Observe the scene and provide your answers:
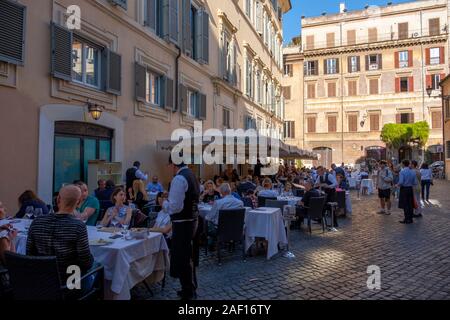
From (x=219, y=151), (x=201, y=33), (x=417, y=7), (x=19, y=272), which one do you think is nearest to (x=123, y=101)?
(x=219, y=151)

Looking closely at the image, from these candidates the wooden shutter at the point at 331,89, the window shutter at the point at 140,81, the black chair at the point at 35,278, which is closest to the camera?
the black chair at the point at 35,278

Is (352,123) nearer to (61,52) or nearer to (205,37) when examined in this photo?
(205,37)

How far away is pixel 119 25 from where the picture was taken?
10.6 m

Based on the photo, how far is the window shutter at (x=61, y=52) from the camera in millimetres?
8008

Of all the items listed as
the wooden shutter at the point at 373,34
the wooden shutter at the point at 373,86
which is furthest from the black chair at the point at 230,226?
the wooden shutter at the point at 373,34

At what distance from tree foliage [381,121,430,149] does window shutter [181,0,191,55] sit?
1177 inches

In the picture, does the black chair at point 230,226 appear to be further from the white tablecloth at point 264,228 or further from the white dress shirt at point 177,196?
the white dress shirt at point 177,196

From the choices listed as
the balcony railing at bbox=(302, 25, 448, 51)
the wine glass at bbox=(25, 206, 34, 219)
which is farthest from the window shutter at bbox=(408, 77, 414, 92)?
the wine glass at bbox=(25, 206, 34, 219)

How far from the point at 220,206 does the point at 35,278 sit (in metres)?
4.01

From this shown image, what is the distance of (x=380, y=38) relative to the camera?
142ft

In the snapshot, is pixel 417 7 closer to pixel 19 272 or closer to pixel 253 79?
pixel 253 79

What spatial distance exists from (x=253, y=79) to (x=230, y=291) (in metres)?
21.0

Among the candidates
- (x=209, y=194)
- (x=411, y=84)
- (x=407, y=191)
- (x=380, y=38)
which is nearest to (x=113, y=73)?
(x=209, y=194)

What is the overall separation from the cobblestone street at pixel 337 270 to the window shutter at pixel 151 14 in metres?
8.04
